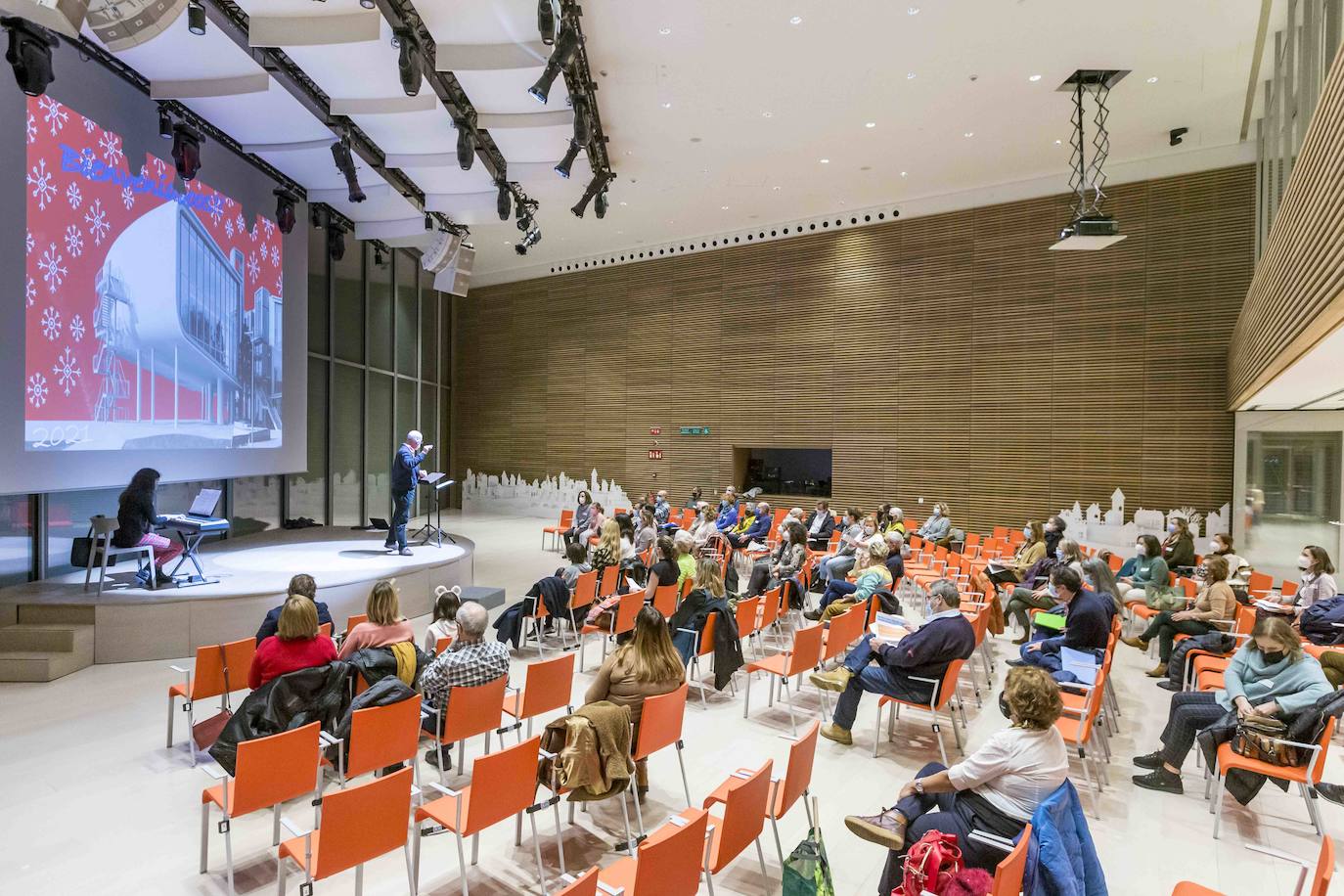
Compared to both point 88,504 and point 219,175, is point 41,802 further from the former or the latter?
point 219,175

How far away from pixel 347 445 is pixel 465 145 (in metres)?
8.26

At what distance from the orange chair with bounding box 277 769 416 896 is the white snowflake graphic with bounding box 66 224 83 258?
22.5ft

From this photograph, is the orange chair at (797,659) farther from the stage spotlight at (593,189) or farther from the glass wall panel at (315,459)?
the glass wall panel at (315,459)

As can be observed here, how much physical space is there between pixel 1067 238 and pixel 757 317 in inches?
313

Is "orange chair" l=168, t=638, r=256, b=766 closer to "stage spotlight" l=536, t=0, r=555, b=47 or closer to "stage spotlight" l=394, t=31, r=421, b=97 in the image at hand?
"stage spotlight" l=394, t=31, r=421, b=97

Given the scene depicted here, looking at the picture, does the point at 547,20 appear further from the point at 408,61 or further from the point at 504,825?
the point at 504,825

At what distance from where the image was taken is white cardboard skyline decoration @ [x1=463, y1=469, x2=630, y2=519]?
732 inches

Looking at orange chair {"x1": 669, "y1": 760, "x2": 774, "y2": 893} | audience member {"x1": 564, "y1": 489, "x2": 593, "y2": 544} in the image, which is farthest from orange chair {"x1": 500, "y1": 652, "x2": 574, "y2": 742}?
audience member {"x1": 564, "y1": 489, "x2": 593, "y2": 544}

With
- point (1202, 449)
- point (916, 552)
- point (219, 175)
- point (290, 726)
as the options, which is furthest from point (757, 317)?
point (290, 726)

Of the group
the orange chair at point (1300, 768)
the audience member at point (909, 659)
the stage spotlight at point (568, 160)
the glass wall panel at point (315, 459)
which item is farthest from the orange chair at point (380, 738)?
the glass wall panel at point (315, 459)

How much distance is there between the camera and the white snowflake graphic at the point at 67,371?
6.80m

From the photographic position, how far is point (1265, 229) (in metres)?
8.74

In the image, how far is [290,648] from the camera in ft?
12.7

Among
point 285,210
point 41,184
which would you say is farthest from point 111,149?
point 285,210
